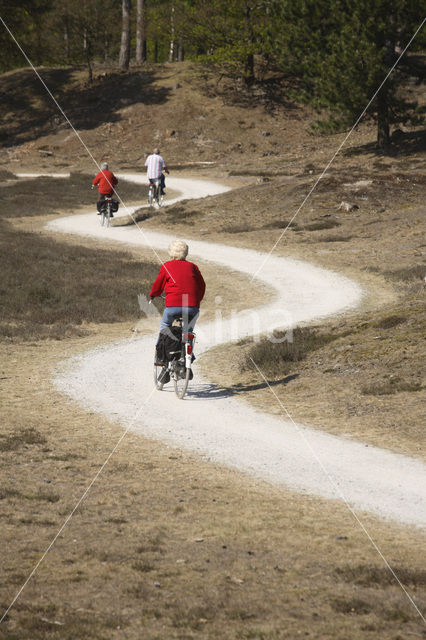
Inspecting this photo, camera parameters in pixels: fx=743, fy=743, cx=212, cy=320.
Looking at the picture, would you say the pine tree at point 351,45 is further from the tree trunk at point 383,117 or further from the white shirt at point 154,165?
the white shirt at point 154,165

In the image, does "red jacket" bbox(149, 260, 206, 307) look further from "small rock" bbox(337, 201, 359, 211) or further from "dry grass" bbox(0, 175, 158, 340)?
"small rock" bbox(337, 201, 359, 211)

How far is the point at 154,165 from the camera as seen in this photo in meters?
32.2

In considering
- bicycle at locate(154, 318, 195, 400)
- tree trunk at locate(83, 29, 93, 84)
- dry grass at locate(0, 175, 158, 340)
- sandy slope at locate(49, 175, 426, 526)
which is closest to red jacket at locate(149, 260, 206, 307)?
bicycle at locate(154, 318, 195, 400)

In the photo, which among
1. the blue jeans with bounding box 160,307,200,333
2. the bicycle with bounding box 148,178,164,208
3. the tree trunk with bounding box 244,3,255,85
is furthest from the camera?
the tree trunk with bounding box 244,3,255,85

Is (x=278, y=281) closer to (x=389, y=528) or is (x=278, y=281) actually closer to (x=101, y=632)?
(x=389, y=528)

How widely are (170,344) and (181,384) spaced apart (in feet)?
2.25

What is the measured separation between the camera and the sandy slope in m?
8.21

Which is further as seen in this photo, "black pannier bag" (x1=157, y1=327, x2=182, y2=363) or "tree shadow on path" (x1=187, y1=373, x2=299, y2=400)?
"tree shadow on path" (x1=187, y1=373, x2=299, y2=400)

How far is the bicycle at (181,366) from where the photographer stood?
11.5 meters

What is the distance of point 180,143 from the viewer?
201 feet

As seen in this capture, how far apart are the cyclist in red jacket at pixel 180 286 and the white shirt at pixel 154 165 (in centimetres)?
2124

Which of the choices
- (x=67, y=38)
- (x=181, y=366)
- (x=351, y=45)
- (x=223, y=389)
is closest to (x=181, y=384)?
(x=181, y=366)

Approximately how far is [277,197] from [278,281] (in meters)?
13.4

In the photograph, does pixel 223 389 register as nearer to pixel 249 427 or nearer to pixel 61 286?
pixel 249 427
